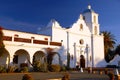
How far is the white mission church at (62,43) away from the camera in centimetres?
3403

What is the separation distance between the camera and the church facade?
1614 inches

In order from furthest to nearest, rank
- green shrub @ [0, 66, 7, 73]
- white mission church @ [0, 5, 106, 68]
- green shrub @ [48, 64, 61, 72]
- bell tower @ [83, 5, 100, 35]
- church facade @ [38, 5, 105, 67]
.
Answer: bell tower @ [83, 5, 100, 35] → church facade @ [38, 5, 105, 67] → green shrub @ [48, 64, 61, 72] → white mission church @ [0, 5, 106, 68] → green shrub @ [0, 66, 7, 73]

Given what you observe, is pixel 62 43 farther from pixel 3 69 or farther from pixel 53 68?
pixel 3 69

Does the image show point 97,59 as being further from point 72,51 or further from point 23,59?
point 23,59

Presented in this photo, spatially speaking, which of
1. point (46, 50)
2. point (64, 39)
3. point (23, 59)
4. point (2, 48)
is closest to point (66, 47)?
point (64, 39)

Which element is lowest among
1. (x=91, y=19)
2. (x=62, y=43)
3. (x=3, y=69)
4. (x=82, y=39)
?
(x=3, y=69)

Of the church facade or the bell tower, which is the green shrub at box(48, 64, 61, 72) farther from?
the bell tower

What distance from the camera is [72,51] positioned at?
42906 millimetres

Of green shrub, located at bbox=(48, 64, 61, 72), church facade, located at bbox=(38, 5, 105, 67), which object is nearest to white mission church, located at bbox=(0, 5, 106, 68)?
church facade, located at bbox=(38, 5, 105, 67)

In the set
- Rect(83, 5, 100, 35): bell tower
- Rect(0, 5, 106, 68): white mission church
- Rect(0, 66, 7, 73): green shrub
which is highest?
Rect(83, 5, 100, 35): bell tower

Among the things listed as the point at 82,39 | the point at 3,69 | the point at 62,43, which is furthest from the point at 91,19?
the point at 3,69

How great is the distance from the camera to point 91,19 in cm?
4941

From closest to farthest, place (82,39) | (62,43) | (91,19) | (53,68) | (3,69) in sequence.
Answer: (3,69) → (53,68) → (62,43) → (82,39) → (91,19)

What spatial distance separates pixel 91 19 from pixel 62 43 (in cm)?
1177
